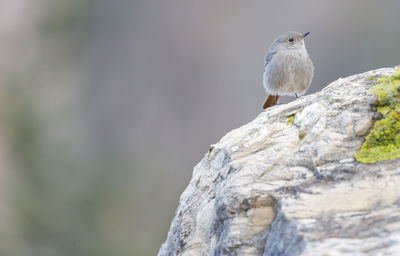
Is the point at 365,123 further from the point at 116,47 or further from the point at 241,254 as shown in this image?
the point at 116,47

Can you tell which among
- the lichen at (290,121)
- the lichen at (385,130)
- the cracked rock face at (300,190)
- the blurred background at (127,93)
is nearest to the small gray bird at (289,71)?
the cracked rock face at (300,190)

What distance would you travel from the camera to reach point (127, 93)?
1836 cm

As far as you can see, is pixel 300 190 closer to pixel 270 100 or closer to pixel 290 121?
pixel 290 121

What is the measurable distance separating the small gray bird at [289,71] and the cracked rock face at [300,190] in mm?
2638

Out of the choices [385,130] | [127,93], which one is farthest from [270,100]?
[127,93]

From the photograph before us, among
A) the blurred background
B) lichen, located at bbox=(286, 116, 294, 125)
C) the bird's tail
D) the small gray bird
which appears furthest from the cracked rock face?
the blurred background

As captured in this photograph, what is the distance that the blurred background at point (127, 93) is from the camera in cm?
1574

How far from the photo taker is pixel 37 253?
50.3 ft

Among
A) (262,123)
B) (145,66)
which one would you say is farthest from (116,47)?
(262,123)

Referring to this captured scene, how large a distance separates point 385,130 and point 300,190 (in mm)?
579

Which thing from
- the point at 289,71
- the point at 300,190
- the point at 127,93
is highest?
the point at 289,71

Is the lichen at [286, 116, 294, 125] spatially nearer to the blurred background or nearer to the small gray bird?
the small gray bird

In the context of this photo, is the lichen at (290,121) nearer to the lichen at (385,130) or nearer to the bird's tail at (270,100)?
the lichen at (385,130)

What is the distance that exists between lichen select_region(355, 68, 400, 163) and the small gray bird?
3081 millimetres
